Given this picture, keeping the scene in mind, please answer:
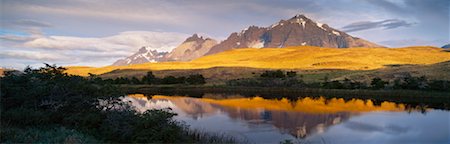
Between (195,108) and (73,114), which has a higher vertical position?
(73,114)

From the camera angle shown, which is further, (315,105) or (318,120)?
(315,105)

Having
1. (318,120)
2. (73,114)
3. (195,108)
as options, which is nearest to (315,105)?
(318,120)

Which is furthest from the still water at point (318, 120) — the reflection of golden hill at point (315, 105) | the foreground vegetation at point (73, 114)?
the foreground vegetation at point (73, 114)

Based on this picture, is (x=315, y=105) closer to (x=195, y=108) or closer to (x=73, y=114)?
(x=195, y=108)

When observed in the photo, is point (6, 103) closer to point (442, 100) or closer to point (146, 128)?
Result: point (146, 128)

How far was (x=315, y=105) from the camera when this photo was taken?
4031 cm

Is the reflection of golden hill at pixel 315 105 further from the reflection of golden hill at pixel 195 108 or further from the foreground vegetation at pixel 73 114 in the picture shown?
the foreground vegetation at pixel 73 114

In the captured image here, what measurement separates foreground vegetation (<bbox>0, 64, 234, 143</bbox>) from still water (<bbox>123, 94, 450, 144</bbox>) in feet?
7.54

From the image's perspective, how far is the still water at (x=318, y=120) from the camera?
24484mm

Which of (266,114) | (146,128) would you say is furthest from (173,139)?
(266,114)

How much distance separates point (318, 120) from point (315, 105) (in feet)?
29.5

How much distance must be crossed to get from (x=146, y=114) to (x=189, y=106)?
22.5 meters

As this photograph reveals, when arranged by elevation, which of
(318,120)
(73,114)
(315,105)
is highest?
(73,114)

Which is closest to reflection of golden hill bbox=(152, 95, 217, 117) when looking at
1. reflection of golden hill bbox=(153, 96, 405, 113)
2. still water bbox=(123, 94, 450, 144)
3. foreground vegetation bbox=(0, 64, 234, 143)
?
still water bbox=(123, 94, 450, 144)
